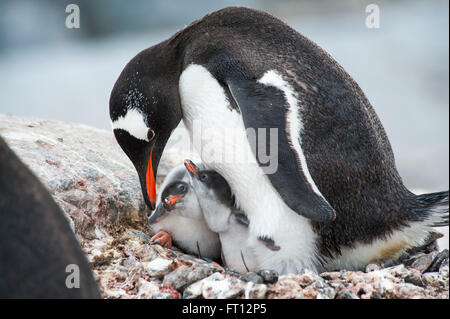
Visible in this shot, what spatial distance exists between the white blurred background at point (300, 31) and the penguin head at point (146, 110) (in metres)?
3.27

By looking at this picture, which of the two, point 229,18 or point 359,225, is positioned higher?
point 229,18

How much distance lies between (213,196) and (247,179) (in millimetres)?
170

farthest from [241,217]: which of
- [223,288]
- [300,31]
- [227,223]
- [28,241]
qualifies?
[300,31]

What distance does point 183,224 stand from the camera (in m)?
2.20

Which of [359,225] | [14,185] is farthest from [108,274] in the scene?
[359,225]

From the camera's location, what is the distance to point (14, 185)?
1.11 meters

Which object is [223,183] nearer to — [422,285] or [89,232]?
[89,232]

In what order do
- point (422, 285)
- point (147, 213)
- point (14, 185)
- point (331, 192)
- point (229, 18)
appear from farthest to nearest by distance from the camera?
point (147, 213) → point (229, 18) → point (331, 192) → point (422, 285) → point (14, 185)

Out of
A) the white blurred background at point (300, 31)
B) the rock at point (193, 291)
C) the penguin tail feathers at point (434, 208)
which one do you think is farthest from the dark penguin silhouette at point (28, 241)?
the white blurred background at point (300, 31)

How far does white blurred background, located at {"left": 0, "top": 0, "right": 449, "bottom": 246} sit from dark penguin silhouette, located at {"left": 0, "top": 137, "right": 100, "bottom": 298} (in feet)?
13.5

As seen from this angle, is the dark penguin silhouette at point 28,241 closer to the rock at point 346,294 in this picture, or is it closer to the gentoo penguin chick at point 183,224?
the rock at point 346,294

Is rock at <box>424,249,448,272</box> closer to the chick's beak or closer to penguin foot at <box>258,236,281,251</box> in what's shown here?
penguin foot at <box>258,236,281,251</box>

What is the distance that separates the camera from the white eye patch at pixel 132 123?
1904 mm

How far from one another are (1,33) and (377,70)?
5275 millimetres
